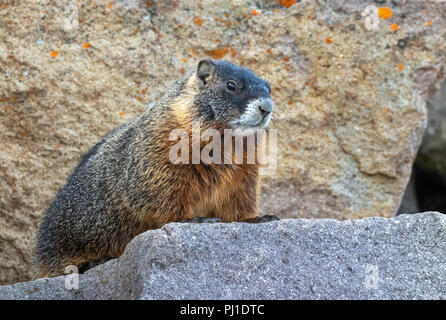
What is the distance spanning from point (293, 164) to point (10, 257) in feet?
10.2

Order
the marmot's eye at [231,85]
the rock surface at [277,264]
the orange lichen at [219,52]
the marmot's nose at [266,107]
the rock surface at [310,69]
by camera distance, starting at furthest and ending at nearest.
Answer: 1. the orange lichen at [219,52]
2. the rock surface at [310,69]
3. the marmot's eye at [231,85]
4. the marmot's nose at [266,107]
5. the rock surface at [277,264]

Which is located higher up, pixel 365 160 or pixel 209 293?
pixel 209 293

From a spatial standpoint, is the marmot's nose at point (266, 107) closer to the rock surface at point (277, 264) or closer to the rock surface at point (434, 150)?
the rock surface at point (277, 264)

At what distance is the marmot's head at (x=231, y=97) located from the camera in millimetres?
5473

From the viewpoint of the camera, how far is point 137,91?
25.6 feet

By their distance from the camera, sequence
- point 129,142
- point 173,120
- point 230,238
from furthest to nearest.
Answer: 1. point 129,142
2. point 173,120
3. point 230,238

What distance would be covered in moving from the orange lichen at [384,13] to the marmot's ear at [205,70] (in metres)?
2.85

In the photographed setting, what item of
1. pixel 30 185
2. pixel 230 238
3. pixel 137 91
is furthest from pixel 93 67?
pixel 230 238

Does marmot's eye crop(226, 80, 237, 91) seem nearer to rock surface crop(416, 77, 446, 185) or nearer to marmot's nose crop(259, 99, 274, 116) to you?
marmot's nose crop(259, 99, 274, 116)

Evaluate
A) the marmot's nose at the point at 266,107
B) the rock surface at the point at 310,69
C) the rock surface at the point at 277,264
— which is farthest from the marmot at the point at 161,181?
the rock surface at the point at 310,69

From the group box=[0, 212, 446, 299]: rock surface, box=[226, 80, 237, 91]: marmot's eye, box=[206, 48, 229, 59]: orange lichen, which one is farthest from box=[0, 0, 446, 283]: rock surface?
box=[0, 212, 446, 299]: rock surface

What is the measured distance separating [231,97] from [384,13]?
10.1 ft

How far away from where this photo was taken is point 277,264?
4520 mm
